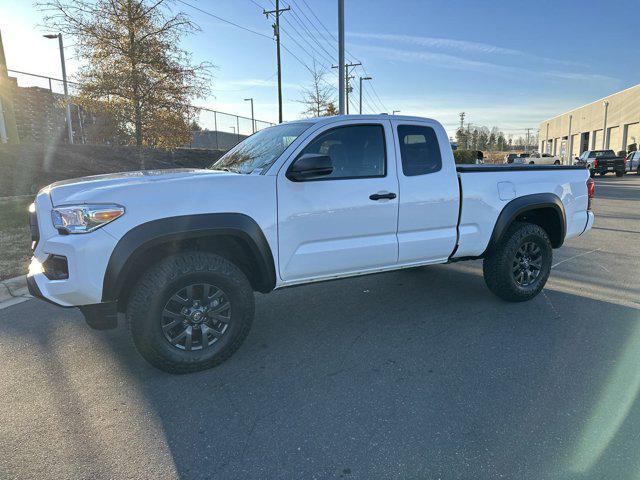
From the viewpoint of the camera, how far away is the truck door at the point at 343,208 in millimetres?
3631

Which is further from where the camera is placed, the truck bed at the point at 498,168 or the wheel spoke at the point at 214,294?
the truck bed at the point at 498,168

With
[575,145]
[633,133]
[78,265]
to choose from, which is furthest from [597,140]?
[78,265]

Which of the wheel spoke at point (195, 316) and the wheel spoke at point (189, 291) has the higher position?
the wheel spoke at point (189, 291)

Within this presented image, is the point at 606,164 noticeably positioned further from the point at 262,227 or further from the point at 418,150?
the point at 262,227

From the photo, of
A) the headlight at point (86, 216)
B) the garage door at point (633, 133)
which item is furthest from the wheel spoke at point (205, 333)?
the garage door at point (633, 133)

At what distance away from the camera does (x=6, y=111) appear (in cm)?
1373

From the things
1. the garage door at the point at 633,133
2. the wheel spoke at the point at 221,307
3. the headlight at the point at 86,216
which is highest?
the garage door at the point at 633,133

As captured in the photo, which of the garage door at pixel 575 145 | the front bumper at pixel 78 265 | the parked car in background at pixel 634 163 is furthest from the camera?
the garage door at pixel 575 145

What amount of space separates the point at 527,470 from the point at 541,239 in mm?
3161

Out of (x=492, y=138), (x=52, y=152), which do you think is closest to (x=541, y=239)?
(x=52, y=152)

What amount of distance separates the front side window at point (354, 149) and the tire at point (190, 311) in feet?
4.20

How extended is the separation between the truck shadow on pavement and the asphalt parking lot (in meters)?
0.01

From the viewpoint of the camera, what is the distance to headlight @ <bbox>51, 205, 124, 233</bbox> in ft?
9.89

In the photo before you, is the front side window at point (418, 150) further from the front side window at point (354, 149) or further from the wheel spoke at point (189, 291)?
the wheel spoke at point (189, 291)
